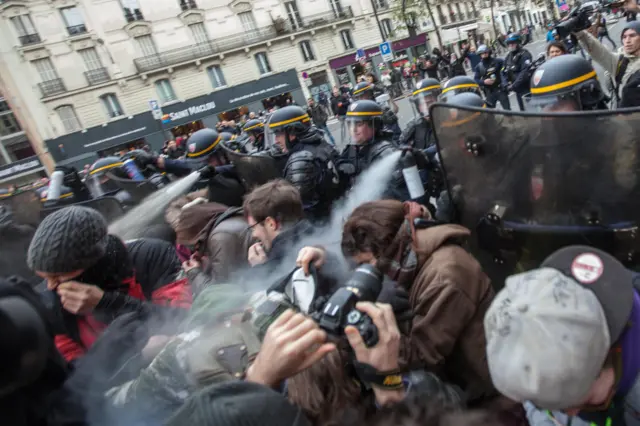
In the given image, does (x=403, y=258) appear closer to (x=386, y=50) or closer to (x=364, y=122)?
(x=364, y=122)

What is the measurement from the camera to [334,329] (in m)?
1.03

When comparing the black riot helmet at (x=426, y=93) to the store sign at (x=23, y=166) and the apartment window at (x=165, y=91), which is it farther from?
the store sign at (x=23, y=166)

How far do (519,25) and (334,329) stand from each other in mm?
65188

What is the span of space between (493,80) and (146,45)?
27.3 meters

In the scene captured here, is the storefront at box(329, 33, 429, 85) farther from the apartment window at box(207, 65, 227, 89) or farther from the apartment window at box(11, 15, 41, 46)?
the apartment window at box(11, 15, 41, 46)

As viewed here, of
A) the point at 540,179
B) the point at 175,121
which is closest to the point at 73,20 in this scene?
the point at 175,121

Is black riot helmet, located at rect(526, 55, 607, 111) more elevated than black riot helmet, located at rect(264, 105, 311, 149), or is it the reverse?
black riot helmet, located at rect(264, 105, 311, 149)

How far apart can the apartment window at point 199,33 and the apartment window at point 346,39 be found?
1055cm

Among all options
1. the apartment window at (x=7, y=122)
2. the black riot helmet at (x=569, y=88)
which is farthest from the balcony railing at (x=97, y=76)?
the black riot helmet at (x=569, y=88)

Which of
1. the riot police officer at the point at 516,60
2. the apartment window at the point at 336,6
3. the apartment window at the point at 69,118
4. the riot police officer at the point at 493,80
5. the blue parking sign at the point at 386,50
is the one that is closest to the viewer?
the riot police officer at the point at 516,60

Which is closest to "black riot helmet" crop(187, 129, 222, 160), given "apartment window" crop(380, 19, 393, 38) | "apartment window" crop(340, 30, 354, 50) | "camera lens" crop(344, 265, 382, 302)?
"camera lens" crop(344, 265, 382, 302)

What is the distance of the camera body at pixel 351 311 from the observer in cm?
104

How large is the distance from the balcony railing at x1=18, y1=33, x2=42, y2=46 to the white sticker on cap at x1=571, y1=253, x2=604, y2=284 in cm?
3318

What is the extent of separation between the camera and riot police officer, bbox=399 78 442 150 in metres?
4.02
